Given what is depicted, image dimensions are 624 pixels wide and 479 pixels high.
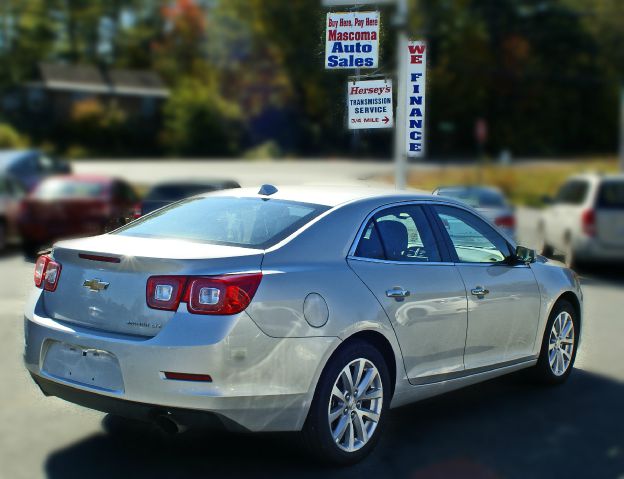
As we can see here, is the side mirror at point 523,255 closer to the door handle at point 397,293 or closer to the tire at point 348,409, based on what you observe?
the door handle at point 397,293

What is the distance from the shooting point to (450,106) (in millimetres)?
44062

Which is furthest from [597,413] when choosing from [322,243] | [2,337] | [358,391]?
[2,337]

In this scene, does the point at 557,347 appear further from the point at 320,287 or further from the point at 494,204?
the point at 494,204

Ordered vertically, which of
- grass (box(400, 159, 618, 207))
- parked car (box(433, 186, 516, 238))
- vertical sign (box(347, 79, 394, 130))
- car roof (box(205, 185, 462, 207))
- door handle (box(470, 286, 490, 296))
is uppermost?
vertical sign (box(347, 79, 394, 130))

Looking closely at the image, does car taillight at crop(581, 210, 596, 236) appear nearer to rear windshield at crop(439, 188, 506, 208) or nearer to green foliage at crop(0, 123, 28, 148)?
rear windshield at crop(439, 188, 506, 208)

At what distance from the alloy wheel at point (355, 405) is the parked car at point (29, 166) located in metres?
16.7

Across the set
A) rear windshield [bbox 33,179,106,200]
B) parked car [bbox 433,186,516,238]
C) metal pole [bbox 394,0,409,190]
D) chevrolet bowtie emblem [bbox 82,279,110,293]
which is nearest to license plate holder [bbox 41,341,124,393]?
chevrolet bowtie emblem [bbox 82,279,110,293]

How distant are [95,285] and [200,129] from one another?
5729cm

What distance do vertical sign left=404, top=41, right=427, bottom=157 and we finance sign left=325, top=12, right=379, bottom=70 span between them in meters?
0.31

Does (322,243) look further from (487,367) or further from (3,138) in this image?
(3,138)

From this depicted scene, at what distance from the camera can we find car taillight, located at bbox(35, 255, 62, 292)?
5.28 meters

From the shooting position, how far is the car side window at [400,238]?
5559 mm

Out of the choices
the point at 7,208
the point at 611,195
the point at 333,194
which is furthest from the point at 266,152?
the point at 333,194

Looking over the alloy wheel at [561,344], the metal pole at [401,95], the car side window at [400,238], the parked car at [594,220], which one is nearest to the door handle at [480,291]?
the car side window at [400,238]
